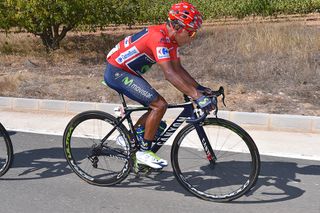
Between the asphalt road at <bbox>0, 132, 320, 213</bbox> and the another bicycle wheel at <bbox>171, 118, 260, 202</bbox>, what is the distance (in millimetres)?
137

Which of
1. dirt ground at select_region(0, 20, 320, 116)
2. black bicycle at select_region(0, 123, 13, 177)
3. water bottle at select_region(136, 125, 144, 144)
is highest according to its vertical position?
water bottle at select_region(136, 125, 144, 144)

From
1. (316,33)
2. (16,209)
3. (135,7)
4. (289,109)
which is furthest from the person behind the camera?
(135,7)

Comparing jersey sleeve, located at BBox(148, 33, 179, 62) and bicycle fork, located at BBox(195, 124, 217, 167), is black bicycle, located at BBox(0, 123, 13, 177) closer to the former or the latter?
jersey sleeve, located at BBox(148, 33, 179, 62)

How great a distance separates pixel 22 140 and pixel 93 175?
2.26 metres

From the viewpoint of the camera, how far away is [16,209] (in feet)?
15.6

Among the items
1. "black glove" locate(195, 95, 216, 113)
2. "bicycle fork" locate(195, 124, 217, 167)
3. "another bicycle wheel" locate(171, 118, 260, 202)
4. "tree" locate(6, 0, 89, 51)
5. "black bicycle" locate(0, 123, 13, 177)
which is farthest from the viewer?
"tree" locate(6, 0, 89, 51)

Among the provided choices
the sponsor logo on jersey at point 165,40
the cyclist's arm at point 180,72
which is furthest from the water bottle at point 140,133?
the sponsor logo on jersey at point 165,40

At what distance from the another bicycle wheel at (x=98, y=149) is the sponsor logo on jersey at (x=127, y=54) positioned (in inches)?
24.0

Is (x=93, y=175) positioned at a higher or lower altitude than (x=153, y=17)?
higher

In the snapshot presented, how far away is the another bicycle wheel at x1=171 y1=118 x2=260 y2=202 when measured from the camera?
4.73m

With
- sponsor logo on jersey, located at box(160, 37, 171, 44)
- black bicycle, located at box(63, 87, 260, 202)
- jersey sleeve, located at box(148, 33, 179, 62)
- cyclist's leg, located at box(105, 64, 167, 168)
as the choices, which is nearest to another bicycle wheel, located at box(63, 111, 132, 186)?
black bicycle, located at box(63, 87, 260, 202)

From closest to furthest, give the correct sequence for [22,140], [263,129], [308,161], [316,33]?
[308,161]
[22,140]
[263,129]
[316,33]

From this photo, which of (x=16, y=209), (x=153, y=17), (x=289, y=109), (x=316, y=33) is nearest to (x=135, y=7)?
(x=316, y=33)

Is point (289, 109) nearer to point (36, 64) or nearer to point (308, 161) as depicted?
point (308, 161)
